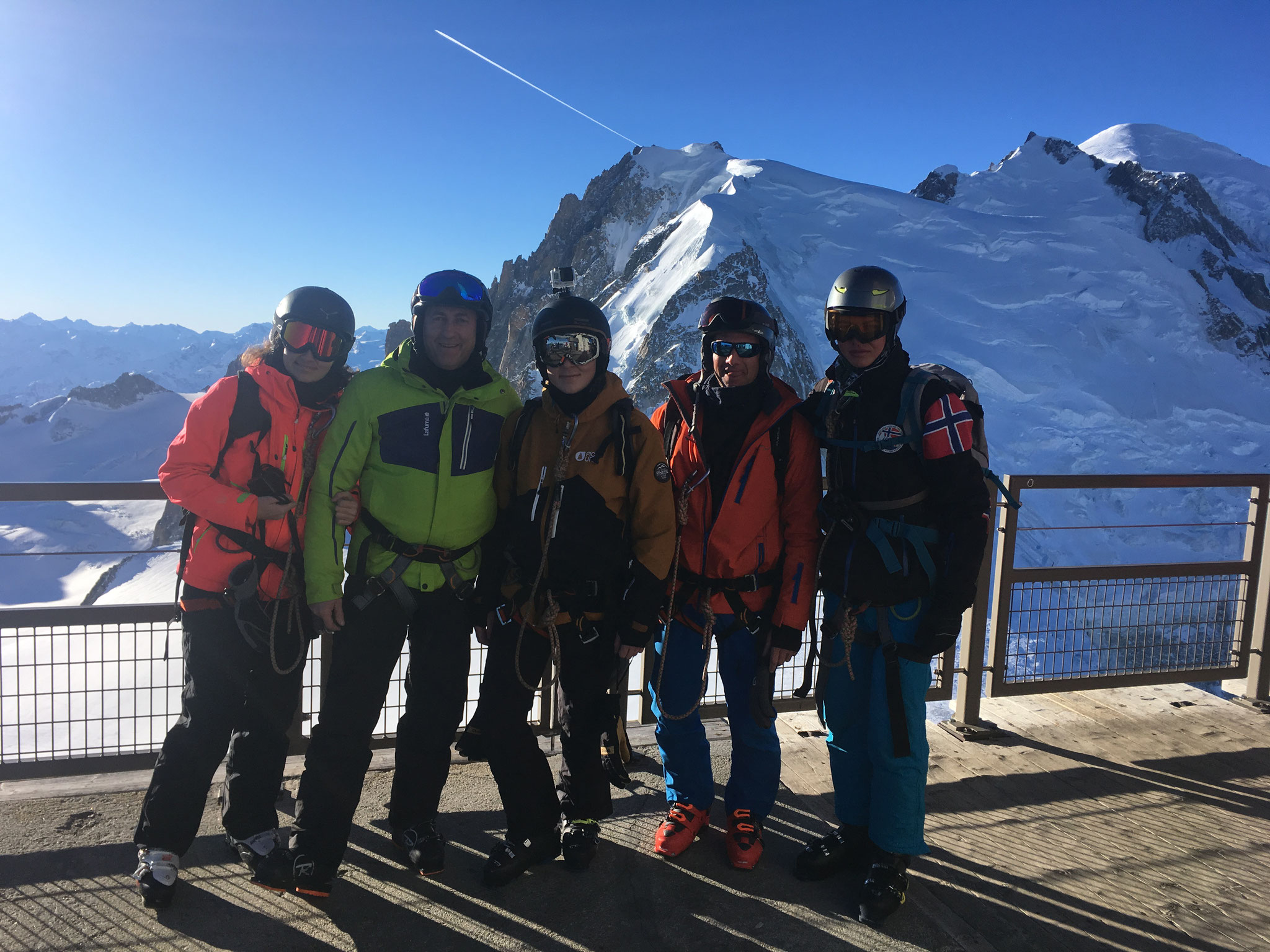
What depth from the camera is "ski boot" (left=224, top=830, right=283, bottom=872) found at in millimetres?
2787

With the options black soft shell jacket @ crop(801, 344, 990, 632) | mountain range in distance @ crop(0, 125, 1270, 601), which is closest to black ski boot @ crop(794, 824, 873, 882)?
black soft shell jacket @ crop(801, 344, 990, 632)

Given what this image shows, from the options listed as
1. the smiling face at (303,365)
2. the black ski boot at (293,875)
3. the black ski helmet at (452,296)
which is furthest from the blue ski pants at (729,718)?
the smiling face at (303,365)

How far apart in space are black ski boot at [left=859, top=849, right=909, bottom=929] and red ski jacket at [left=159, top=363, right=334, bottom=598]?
8.45 feet

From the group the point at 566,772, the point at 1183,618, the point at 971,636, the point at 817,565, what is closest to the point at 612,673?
the point at 566,772

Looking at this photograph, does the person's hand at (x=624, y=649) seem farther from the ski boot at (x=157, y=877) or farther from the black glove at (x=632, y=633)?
the ski boot at (x=157, y=877)

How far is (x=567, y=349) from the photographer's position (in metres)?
2.81

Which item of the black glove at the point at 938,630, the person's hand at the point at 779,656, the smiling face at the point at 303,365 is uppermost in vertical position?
the smiling face at the point at 303,365

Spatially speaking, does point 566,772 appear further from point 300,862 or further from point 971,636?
point 971,636

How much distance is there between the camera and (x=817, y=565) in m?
2.96

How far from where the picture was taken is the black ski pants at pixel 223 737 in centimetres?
265

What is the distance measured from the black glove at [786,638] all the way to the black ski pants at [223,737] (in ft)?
6.45

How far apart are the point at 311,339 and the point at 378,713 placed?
1.53 metres

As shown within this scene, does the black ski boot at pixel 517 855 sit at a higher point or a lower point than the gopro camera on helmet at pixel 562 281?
lower

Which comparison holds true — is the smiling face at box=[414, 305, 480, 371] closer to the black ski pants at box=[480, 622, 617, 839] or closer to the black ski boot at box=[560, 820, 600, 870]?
the black ski pants at box=[480, 622, 617, 839]
